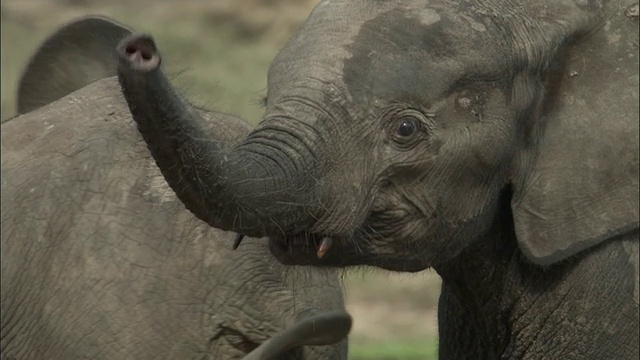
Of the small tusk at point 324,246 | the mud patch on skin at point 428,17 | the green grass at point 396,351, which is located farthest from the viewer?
the green grass at point 396,351

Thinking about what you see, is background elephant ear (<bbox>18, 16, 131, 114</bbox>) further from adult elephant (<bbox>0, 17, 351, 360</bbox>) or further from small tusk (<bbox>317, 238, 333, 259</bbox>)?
small tusk (<bbox>317, 238, 333, 259</bbox>)

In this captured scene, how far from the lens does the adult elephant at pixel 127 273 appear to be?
4777 millimetres

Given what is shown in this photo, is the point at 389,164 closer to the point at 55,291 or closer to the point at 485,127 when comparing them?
the point at 485,127

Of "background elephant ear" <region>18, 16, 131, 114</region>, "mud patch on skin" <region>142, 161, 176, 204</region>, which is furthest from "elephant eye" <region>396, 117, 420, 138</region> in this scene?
"background elephant ear" <region>18, 16, 131, 114</region>

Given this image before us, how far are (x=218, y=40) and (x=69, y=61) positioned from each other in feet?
30.3

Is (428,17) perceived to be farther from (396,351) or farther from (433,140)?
(396,351)

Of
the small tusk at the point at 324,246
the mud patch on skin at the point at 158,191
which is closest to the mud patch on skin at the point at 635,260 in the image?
the small tusk at the point at 324,246

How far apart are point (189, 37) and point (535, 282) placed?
10693 millimetres

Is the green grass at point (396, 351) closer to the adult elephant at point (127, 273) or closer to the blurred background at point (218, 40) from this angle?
the blurred background at point (218, 40)

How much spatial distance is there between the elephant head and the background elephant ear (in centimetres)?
179

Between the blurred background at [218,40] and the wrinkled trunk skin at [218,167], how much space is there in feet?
22.6

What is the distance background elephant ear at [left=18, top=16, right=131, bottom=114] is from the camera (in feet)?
20.3

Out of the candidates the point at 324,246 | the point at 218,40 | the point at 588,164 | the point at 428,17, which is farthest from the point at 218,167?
the point at 218,40

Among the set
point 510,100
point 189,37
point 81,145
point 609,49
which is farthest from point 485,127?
point 189,37
